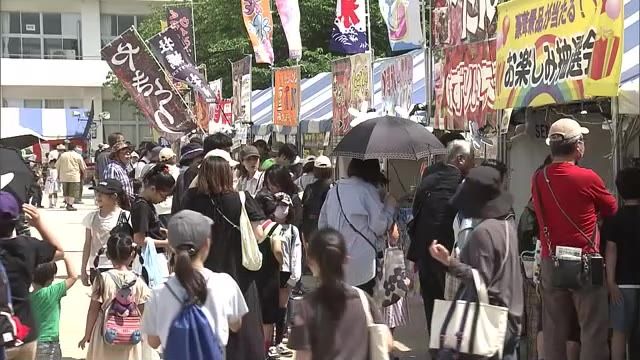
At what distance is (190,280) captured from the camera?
3736 millimetres

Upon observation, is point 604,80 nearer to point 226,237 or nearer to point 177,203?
point 226,237

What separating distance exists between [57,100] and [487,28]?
4675 centimetres

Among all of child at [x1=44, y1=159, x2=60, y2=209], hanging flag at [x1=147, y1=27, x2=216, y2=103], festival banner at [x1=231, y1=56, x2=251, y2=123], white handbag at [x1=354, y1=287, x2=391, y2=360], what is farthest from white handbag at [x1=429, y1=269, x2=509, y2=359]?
child at [x1=44, y1=159, x2=60, y2=209]

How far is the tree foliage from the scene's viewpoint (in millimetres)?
24391

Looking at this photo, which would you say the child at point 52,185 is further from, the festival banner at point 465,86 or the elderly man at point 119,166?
the festival banner at point 465,86

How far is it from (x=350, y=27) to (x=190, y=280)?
8.76 m

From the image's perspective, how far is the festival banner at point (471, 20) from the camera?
7.52 meters

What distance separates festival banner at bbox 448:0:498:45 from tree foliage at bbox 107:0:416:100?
14.9 m

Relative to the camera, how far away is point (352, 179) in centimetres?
586

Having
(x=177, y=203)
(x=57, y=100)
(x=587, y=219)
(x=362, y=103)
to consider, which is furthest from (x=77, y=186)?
(x=57, y=100)

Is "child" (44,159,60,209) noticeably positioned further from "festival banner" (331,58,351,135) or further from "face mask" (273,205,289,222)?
"face mask" (273,205,289,222)

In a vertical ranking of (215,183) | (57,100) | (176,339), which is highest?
(57,100)

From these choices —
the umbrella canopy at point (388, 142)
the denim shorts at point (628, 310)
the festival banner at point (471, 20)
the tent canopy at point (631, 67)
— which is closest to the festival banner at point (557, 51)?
the tent canopy at point (631, 67)

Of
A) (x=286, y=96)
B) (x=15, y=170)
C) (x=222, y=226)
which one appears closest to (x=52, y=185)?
(x=286, y=96)
